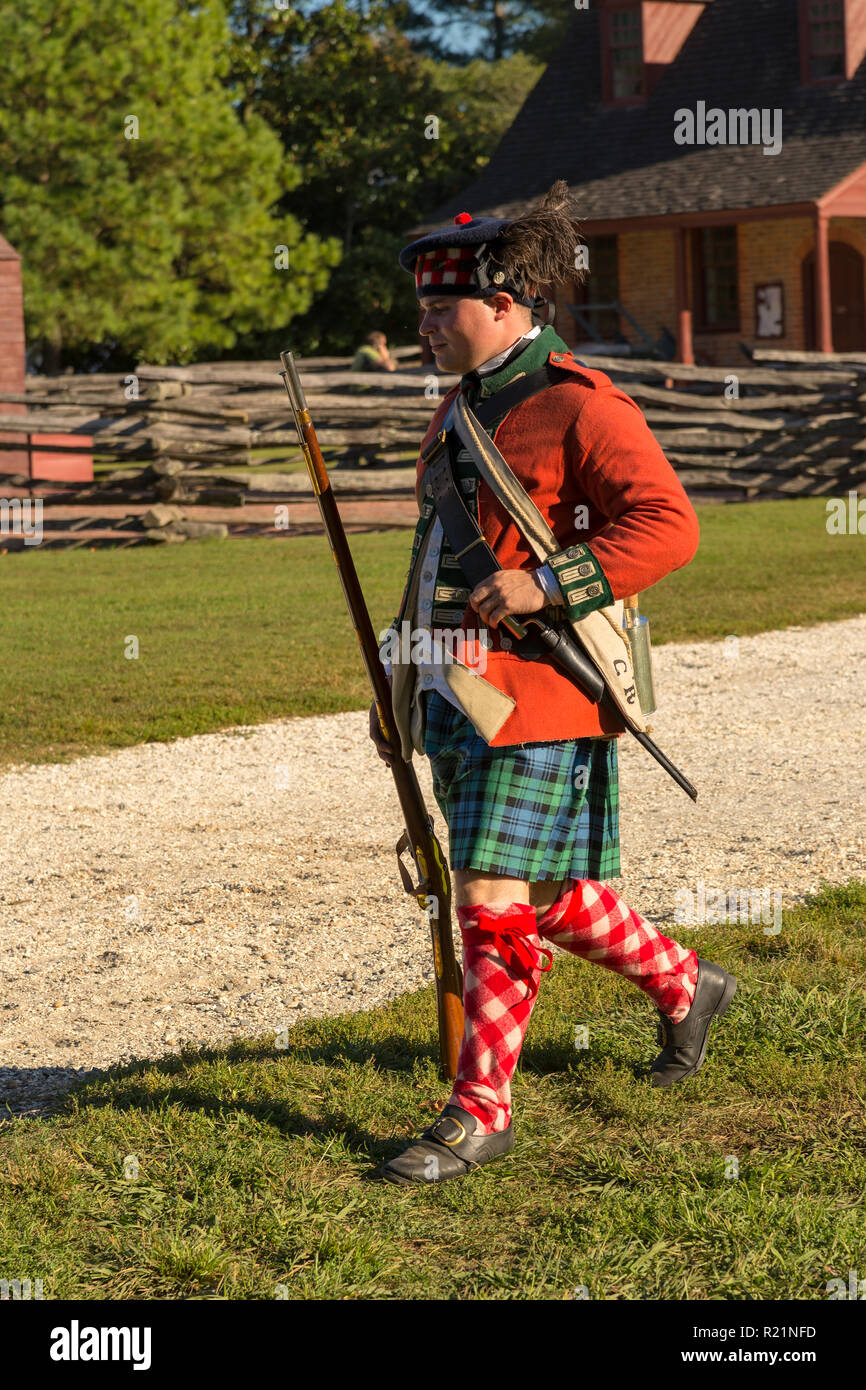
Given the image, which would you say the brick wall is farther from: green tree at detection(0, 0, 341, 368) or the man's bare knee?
the man's bare knee

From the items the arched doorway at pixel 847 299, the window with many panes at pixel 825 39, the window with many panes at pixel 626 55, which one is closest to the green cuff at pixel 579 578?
the window with many panes at pixel 825 39

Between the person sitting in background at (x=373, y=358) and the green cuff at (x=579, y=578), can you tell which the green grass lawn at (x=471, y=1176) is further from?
the person sitting in background at (x=373, y=358)

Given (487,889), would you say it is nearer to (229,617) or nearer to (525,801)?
(525,801)

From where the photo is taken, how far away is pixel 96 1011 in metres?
4.83

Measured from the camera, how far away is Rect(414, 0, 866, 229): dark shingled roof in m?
27.2

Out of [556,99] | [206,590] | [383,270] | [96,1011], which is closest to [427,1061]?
[96,1011]

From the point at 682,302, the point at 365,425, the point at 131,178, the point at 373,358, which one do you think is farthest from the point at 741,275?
the point at 365,425

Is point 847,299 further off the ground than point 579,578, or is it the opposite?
point 847,299

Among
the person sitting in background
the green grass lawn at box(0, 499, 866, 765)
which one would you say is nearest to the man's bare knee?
the green grass lawn at box(0, 499, 866, 765)

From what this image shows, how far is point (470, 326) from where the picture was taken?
3.55 meters

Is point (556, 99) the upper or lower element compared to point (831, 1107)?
upper

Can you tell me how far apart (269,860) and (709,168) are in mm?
24844
